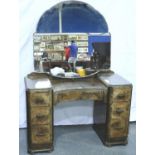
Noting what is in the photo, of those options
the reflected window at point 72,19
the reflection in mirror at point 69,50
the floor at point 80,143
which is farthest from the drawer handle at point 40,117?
the reflected window at point 72,19

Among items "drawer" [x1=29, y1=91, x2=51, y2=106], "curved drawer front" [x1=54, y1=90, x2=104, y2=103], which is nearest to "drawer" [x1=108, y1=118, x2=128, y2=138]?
"curved drawer front" [x1=54, y1=90, x2=104, y2=103]

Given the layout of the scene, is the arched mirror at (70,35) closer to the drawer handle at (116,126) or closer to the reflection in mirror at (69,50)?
the reflection in mirror at (69,50)

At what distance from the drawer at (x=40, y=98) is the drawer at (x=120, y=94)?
0.59 metres

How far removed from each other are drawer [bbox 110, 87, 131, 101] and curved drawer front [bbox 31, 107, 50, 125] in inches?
24.1

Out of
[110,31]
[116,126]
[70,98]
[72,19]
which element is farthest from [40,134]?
[110,31]

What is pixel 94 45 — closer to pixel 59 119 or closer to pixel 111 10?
pixel 111 10

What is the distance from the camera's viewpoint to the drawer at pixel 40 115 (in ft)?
7.93

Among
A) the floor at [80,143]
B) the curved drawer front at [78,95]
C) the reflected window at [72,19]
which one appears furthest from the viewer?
the reflected window at [72,19]

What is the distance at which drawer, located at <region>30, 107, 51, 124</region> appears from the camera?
242 centimetres

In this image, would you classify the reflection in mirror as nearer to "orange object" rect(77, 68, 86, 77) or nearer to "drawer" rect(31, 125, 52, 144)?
"orange object" rect(77, 68, 86, 77)

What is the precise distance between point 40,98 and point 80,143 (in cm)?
Result: 71

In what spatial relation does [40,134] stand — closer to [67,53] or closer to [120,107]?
[120,107]
